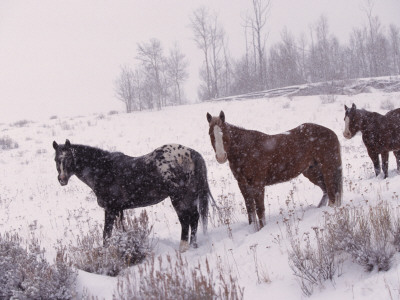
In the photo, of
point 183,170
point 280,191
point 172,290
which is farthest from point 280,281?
point 280,191

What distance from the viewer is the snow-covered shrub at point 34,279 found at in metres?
3.28

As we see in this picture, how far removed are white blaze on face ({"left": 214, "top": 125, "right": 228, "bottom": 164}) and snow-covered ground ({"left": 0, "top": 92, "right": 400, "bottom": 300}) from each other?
4.03ft

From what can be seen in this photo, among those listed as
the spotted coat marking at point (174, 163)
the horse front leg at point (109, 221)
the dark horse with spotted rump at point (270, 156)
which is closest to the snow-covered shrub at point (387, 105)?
the dark horse with spotted rump at point (270, 156)

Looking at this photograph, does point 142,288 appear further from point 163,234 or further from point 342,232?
point 163,234

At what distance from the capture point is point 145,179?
5035mm

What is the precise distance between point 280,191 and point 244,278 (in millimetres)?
4406

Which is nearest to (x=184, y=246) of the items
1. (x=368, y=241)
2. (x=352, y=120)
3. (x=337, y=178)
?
(x=368, y=241)

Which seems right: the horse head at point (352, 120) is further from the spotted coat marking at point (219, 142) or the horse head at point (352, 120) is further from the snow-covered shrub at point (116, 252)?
the snow-covered shrub at point (116, 252)

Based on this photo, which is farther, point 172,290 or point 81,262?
point 81,262

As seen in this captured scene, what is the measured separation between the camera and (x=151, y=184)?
5.03m

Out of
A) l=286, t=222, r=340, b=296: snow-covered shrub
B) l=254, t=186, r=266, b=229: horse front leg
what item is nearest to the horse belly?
l=254, t=186, r=266, b=229: horse front leg

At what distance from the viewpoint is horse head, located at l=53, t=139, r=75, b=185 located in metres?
5.09

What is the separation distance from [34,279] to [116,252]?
3.68ft

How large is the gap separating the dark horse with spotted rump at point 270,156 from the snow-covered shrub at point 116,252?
1689 mm
